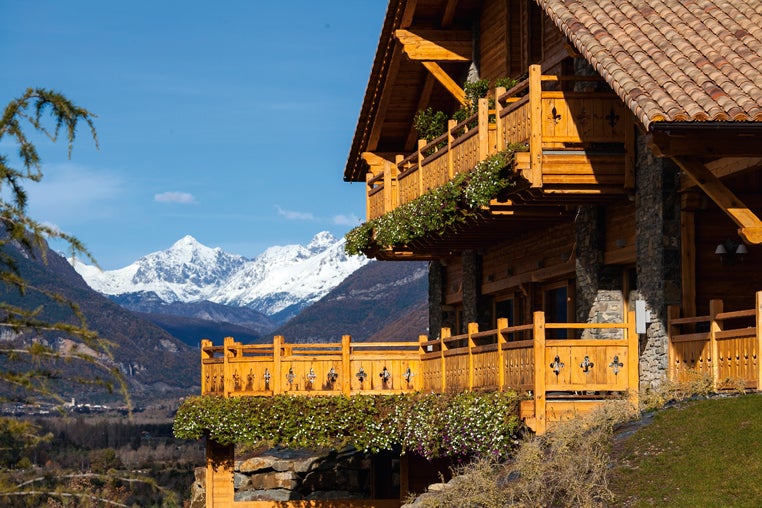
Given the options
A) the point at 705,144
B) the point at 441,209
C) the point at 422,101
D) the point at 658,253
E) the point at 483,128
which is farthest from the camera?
the point at 422,101

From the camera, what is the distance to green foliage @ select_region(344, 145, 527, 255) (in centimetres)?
2409

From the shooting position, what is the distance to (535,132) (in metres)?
22.6

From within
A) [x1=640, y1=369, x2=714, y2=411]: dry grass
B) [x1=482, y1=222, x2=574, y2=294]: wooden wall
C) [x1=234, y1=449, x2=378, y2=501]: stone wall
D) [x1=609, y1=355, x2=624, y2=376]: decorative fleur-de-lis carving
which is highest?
[x1=482, y1=222, x2=574, y2=294]: wooden wall

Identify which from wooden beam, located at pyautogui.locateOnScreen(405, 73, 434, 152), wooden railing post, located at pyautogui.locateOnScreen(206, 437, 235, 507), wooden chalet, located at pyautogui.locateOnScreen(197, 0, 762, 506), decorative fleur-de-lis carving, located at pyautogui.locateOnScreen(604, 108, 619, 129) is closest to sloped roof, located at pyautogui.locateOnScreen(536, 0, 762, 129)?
wooden chalet, located at pyautogui.locateOnScreen(197, 0, 762, 506)

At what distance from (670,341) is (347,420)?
8009 millimetres

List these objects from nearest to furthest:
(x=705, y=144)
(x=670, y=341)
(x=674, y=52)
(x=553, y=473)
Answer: (x=553, y=473) → (x=705, y=144) → (x=674, y=52) → (x=670, y=341)

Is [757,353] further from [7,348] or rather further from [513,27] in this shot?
[513,27]

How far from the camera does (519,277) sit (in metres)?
30.3

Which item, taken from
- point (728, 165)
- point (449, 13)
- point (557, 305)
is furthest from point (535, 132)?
point (449, 13)

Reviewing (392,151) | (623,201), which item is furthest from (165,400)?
(623,201)

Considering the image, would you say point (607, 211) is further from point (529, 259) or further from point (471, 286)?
point (471, 286)

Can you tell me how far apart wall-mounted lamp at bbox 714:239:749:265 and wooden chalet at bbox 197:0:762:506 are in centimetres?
3

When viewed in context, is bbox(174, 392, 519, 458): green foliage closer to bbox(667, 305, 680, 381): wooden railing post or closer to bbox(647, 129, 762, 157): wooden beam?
bbox(667, 305, 680, 381): wooden railing post

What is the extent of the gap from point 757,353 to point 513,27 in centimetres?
1337
